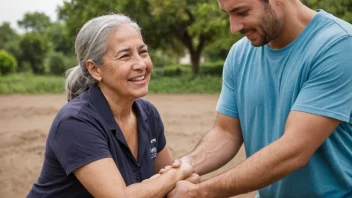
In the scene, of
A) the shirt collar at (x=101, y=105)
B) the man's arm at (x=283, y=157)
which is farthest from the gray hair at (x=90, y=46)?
the man's arm at (x=283, y=157)

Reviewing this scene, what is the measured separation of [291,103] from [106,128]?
1063mm

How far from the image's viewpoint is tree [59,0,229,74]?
20.4 meters

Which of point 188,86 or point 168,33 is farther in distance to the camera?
point 168,33

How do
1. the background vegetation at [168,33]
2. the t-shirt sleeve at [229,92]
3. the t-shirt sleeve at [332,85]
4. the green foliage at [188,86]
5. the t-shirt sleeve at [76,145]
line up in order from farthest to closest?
1. the background vegetation at [168,33]
2. the green foliage at [188,86]
3. the t-shirt sleeve at [229,92]
4. the t-shirt sleeve at [76,145]
5. the t-shirt sleeve at [332,85]

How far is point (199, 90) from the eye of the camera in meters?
19.1

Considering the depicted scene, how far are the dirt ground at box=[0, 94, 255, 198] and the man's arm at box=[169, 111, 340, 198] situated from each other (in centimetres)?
339

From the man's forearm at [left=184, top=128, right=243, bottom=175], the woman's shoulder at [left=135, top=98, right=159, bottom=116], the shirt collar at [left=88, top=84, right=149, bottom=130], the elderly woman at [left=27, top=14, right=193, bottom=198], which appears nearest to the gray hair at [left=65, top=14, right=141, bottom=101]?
the elderly woman at [left=27, top=14, right=193, bottom=198]

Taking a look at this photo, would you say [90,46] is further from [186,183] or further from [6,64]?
[6,64]

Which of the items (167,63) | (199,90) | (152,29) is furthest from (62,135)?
(167,63)

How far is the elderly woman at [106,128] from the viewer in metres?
2.49

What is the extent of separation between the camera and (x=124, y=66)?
9.11 ft

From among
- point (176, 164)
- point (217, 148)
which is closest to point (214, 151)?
point (217, 148)

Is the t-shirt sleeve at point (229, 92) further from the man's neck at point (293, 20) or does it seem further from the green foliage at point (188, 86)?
the green foliage at point (188, 86)

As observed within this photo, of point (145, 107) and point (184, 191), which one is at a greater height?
point (145, 107)
